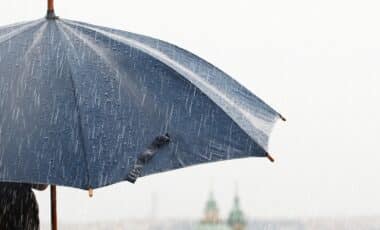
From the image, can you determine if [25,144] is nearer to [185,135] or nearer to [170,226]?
[185,135]

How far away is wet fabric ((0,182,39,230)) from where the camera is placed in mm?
3967

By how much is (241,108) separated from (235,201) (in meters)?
54.0

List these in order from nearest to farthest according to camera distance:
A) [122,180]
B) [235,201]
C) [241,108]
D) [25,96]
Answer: [122,180]
[25,96]
[241,108]
[235,201]

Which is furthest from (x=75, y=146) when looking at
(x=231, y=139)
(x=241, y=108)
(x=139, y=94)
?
(x=241, y=108)

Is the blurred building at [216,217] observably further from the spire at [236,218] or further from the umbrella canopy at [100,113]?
the umbrella canopy at [100,113]

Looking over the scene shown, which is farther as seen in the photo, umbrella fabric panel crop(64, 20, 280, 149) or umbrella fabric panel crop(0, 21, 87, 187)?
umbrella fabric panel crop(64, 20, 280, 149)

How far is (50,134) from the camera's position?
3.71 m

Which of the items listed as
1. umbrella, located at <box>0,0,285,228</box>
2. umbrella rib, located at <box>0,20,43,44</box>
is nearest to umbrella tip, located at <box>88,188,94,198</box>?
umbrella, located at <box>0,0,285,228</box>

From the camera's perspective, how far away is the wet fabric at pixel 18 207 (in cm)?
397

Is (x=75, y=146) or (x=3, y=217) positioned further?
(x=3, y=217)

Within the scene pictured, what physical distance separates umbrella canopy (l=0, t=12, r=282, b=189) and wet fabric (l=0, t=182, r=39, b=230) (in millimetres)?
327

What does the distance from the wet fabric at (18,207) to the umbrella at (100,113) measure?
0.33 m

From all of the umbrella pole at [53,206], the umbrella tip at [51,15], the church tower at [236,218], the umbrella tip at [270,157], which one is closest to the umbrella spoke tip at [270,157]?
the umbrella tip at [270,157]

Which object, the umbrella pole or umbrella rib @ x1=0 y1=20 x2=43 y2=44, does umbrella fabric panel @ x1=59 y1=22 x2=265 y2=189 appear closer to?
umbrella rib @ x1=0 y1=20 x2=43 y2=44
